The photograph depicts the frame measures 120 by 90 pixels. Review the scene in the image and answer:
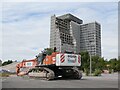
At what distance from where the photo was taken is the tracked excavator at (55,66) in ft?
73.7

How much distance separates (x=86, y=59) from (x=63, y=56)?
56918mm

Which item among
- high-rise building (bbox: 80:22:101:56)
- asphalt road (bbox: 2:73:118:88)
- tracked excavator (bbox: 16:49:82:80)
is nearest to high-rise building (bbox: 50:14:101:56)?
high-rise building (bbox: 80:22:101:56)

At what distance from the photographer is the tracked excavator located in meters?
22.5

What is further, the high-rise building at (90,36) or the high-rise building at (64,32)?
the high-rise building at (64,32)

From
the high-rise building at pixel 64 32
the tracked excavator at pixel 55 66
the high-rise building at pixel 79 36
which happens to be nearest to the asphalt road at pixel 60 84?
the tracked excavator at pixel 55 66

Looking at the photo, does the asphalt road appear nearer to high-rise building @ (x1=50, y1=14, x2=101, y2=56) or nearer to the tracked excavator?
the tracked excavator

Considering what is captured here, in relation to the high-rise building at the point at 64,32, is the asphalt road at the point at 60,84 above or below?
below

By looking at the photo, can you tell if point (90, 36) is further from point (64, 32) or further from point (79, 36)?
point (64, 32)

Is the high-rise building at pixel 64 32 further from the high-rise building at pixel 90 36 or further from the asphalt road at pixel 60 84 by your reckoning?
the asphalt road at pixel 60 84

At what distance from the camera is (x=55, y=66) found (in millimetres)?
24047

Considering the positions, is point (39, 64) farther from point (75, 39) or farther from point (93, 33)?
point (93, 33)

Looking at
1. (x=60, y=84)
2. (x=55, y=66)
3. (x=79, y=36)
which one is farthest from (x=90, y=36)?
(x=60, y=84)

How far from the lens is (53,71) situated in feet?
79.8

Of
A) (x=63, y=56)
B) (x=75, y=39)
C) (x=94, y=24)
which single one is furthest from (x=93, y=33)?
(x=63, y=56)
